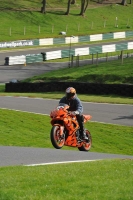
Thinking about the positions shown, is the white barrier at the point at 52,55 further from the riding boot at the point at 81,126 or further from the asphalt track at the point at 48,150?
the riding boot at the point at 81,126

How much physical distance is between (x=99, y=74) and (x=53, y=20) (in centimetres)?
4200

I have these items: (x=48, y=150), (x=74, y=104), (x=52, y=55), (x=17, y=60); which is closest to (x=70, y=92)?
(x=74, y=104)

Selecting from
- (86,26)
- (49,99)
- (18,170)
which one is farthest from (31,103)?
(86,26)

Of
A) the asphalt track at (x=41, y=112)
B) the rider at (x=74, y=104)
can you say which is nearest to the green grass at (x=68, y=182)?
the asphalt track at (x=41, y=112)

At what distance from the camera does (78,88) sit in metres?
34.2

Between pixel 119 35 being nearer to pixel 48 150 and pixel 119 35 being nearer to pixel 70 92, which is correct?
pixel 70 92

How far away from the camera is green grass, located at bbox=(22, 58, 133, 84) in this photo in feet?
123

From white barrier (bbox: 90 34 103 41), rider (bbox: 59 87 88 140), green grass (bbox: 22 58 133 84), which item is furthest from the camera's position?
white barrier (bbox: 90 34 103 41)

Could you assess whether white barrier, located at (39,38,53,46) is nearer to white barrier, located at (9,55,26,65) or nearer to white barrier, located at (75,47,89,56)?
white barrier, located at (75,47,89,56)

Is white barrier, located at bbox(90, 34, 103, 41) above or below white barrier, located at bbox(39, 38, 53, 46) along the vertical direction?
above

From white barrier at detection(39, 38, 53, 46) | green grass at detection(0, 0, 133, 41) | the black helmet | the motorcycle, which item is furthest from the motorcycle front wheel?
green grass at detection(0, 0, 133, 41)

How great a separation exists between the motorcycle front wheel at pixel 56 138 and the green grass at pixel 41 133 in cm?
232

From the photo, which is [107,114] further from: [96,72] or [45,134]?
[96,72]

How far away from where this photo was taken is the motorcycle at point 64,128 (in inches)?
611
